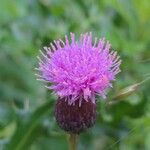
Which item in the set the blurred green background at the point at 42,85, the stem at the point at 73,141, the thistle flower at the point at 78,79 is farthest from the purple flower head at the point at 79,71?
the blurred green background at the point at 42,85

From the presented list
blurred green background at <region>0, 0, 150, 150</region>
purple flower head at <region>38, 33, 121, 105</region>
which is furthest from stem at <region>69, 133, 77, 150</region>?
blurred green background at <region>0, 0, 150, 150</region>

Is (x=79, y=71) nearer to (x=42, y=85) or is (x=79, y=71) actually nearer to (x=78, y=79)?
(x=78, y=79)

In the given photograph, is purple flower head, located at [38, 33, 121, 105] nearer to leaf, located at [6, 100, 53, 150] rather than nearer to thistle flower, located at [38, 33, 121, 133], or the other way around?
thistle flower, located at [38, 33, 121, 133]

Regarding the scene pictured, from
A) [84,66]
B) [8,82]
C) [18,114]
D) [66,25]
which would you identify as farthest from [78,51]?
[8,82]

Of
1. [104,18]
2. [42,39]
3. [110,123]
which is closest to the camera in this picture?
[110,123]

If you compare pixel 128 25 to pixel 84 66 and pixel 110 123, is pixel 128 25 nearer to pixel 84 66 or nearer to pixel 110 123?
pixel 110 123

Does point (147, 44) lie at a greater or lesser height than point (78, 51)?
greater

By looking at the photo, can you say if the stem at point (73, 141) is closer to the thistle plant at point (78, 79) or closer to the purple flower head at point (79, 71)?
the thistle plant at point (78, 79)

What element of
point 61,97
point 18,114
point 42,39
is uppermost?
point 42,39
